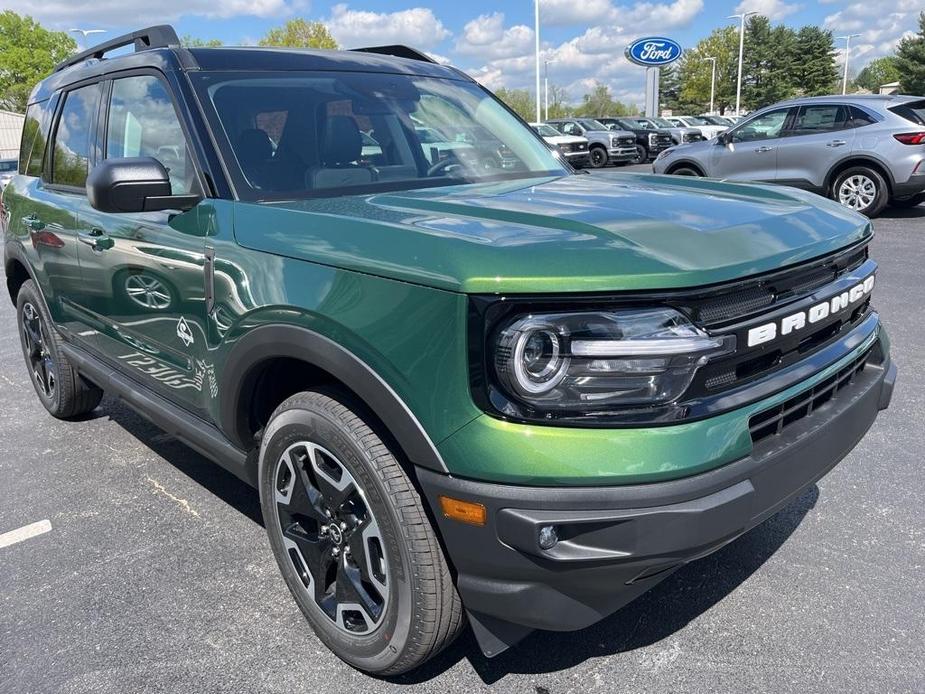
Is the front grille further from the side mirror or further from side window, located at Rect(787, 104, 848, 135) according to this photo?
side window, located at Rect(787, 104, 848, 135)

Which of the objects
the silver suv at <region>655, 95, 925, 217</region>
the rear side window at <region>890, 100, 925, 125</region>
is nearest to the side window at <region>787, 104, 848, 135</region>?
the silver suv at <region>655, 95, 925, 217</region>

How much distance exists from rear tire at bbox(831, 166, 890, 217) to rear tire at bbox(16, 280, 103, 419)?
964 centimetres

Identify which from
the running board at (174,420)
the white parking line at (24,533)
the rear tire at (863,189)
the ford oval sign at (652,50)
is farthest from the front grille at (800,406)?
the ford oval sign at (652,50)

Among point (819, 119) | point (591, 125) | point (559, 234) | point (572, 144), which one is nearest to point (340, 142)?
point (559, 234)

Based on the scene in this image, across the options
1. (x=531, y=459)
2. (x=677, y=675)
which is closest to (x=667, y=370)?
(x=531, y=459)

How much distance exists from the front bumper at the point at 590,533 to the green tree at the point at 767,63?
66640 millimetres

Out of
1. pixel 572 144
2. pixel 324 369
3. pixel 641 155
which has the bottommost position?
pixel 641 155

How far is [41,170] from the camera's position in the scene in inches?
170

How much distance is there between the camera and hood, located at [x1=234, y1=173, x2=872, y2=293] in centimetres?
178

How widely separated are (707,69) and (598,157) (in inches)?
2499

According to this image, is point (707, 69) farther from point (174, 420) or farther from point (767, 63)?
point (174, 420)

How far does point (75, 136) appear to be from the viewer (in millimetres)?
3893

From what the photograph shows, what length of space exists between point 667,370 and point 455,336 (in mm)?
496

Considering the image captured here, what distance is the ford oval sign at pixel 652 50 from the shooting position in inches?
1409
